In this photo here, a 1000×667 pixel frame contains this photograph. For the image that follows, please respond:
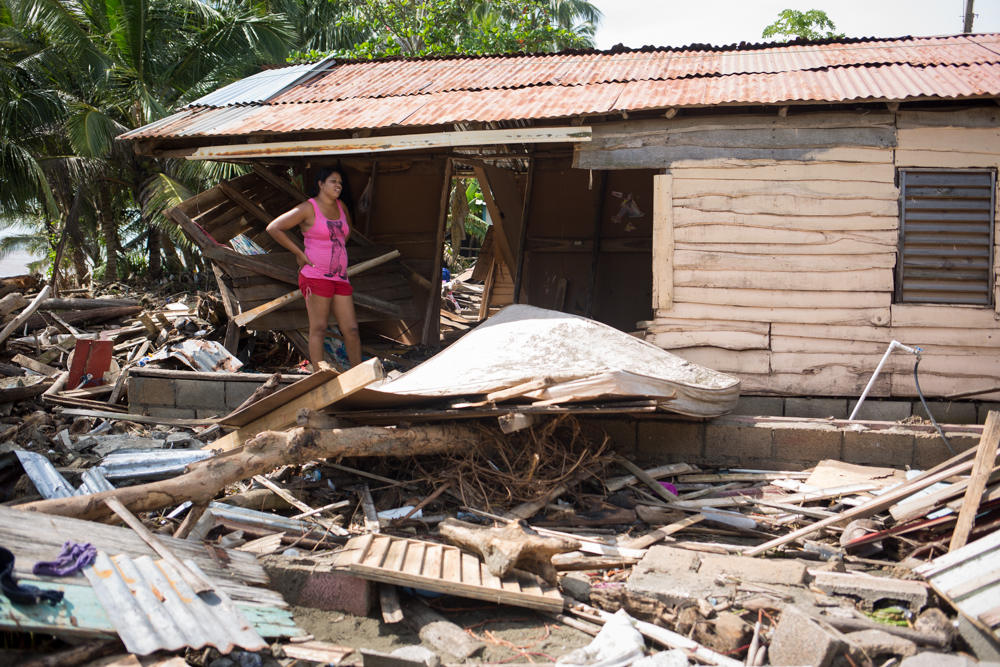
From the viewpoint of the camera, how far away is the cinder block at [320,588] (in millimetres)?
3686

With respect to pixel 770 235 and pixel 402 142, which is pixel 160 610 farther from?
pixel 770 235

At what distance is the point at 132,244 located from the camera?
18.4 metres

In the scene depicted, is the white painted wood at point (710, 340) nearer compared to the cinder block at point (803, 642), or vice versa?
the cinder block at point (803, 642)

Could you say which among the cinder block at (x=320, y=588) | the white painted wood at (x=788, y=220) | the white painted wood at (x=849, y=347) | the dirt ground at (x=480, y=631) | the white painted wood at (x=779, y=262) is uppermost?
the white painted wood at (x=788, y=220)

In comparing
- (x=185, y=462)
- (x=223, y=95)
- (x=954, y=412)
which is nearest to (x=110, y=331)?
(x=223, y=95)

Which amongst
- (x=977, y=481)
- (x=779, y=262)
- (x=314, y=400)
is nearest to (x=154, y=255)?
(x=314, y=400)

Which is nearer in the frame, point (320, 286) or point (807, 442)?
point (807, 442)

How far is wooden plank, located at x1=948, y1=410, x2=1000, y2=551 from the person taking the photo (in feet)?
12.6

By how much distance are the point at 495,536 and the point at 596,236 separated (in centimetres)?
601

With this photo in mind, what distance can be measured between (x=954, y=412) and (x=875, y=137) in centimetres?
258

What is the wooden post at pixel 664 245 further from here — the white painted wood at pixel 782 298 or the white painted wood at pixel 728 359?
the white painted wood at pixel 728 359

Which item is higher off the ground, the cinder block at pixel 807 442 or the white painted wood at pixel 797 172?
the white painted wood at pixel 797 172

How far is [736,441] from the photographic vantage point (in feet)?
18.1

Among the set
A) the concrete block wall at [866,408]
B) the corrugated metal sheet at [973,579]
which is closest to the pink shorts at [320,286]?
the concrete block wall at [866,408]
